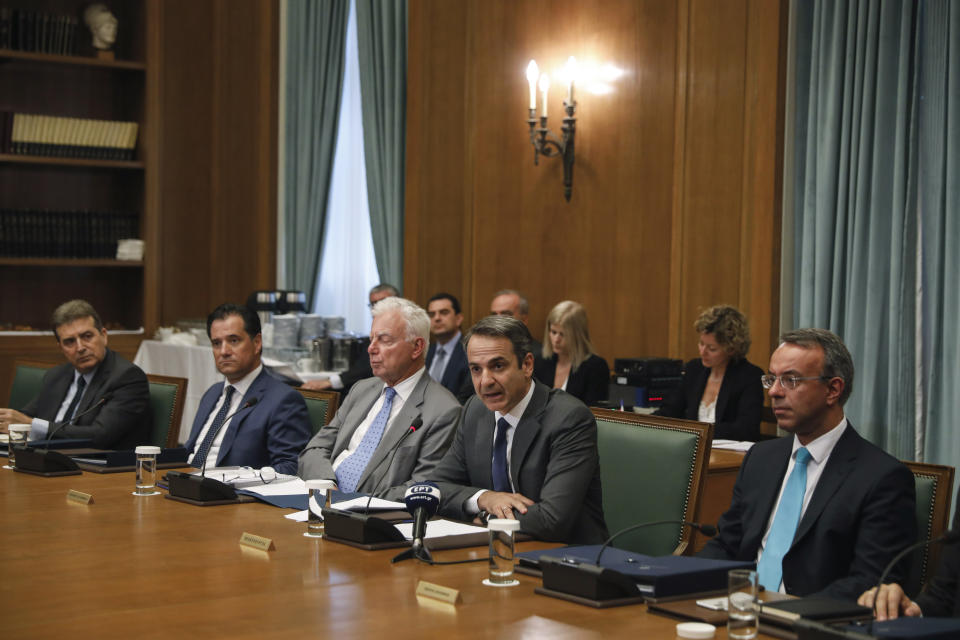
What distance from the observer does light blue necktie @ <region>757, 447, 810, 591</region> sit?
2.74 meters

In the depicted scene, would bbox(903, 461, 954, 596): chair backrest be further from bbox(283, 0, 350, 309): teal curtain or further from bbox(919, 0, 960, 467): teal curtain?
bbox(283, 0, 350, 309): teal curtain

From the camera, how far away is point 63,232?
8.58 meters

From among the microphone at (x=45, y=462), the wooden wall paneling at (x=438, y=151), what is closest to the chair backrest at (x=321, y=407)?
the microphone at (x=45, y=462)

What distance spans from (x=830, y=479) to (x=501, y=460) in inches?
37.5

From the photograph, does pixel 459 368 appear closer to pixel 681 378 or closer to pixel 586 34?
→ pixel 681 378

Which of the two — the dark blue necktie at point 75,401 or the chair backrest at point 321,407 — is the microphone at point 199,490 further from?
the dark blue necktie at point 75,401

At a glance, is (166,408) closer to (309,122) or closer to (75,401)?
(75,401)

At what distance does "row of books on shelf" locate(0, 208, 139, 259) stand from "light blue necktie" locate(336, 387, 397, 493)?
5.48 m

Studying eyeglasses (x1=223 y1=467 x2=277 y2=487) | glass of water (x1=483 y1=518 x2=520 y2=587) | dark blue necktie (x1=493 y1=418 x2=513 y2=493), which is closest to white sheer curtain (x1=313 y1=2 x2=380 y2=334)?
eyeglasses (x1=223 y1=467 x2=277 y2=487)

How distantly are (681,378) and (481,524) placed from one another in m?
2.85

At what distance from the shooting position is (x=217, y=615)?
210 cm

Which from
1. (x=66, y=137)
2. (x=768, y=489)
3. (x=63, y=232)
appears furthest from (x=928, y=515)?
(x=66, y=137)

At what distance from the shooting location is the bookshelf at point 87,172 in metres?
8.62

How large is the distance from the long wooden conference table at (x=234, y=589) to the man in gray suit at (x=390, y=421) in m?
0.72
